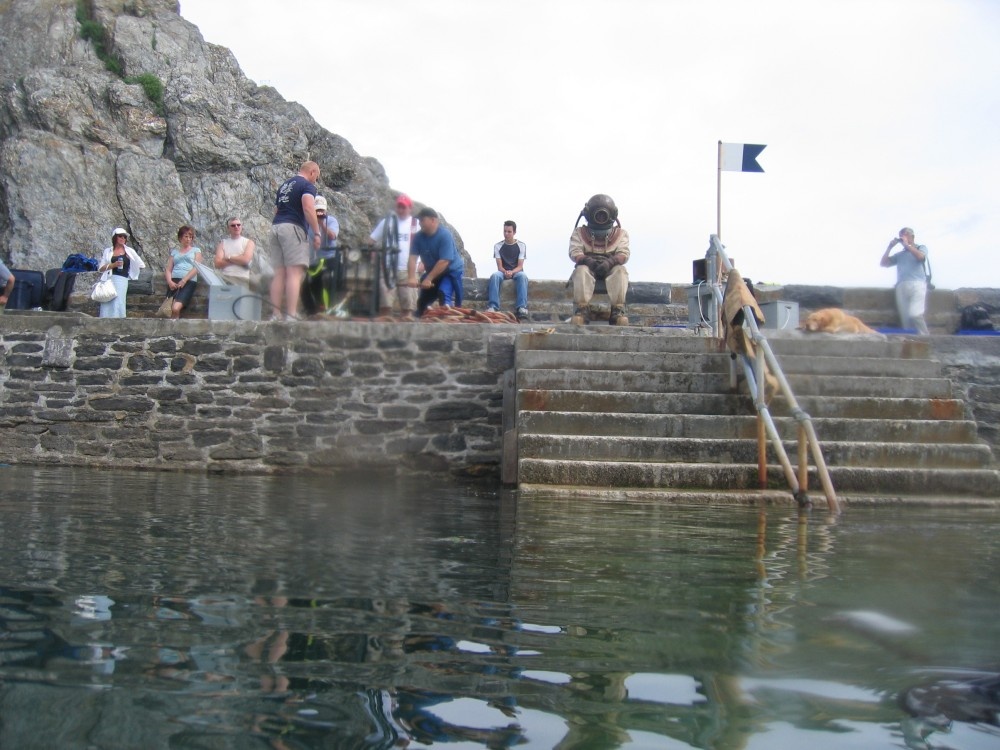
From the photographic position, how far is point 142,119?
134ft

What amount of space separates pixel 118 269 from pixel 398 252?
307cm

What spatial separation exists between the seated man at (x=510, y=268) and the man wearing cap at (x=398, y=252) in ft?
5.22

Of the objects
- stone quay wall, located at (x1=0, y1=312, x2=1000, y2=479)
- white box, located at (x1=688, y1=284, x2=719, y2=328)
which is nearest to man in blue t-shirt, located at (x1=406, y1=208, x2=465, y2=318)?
stone quay wall, located at (x1=0, y1=312, x2=1000, y2=479)

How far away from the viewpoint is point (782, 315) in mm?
10555

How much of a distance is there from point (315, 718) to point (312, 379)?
8007 millimetres

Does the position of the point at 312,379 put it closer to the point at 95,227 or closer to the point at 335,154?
the point at 95,227

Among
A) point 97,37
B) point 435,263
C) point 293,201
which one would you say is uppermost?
point 97,37

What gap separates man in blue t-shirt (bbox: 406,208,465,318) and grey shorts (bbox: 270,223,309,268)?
1307 mm

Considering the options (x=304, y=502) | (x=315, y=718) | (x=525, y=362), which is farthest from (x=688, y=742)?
(x=525, y=362)

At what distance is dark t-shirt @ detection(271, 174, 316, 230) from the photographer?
9.14 m

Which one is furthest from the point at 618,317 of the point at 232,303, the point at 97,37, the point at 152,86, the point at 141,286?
the point at 97,37

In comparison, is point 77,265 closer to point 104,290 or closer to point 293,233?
point 104,290

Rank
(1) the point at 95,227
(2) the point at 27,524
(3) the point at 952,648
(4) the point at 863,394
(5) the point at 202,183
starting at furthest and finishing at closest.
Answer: (5) the point at 202,183 < (1) the point at 95,227 < (4) the point at 863,394 < (2) the point at 27,524 < (3) the point at 952,648

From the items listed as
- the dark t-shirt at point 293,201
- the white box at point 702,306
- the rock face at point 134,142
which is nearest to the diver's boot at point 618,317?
the white box at point 702,306
